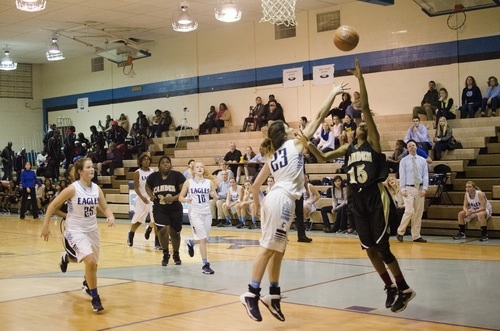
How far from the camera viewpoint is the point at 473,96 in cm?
1670

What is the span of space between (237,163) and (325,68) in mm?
4631

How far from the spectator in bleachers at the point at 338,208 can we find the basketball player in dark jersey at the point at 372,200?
793cm

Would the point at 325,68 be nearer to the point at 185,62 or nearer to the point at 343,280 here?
the point at 185,62

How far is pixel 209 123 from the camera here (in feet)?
73.9

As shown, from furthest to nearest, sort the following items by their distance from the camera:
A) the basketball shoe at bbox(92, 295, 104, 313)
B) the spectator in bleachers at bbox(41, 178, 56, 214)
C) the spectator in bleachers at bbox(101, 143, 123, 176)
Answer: the spectator in bleachers at bbox(101, 143, 123, 176) < the spectator in bleachers at bbox(41, 178, 56, 214) < the basketball shoe at bbox(92, 295, 104, 313)

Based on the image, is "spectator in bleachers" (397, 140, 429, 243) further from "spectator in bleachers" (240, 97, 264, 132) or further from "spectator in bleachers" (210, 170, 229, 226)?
"spectator in bleachers" (240, 97, 264, 132)

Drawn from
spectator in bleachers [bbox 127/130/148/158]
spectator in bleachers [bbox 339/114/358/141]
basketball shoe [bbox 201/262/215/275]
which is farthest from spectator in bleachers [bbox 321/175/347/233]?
spectator in bleachers [bbox 127/130/148/158]

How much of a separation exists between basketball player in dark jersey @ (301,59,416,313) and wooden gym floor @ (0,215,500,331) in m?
0.38

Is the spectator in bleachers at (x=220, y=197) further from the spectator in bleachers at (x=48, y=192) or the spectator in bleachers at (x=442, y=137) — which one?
the spectator in bleachers at (x=48, y=192)

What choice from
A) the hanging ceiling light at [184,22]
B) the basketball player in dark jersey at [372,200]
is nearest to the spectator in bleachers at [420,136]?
the hanging ceiling light at [184,22]

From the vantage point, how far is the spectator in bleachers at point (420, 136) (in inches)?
604

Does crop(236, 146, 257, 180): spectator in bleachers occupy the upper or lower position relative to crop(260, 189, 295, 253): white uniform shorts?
upper

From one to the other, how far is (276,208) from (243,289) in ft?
7.28

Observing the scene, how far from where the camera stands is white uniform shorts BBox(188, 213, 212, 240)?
947 centimetres
